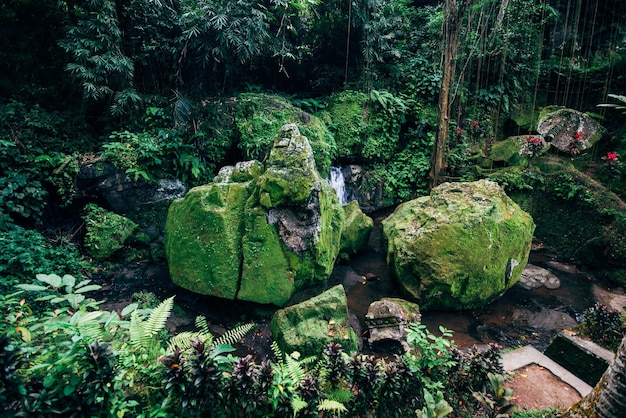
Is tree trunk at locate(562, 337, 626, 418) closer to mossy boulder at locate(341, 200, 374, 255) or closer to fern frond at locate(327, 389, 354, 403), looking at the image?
fern frond at locate(327, 389, 354, 403)

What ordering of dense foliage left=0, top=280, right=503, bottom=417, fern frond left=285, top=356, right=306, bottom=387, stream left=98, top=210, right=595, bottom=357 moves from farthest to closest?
stream left=98, top=210, right=595, bottom=357 → fern frond left=285, top=356, right=306, bottom=387 → dense foliage left=0, top=280, right=503, bottom=417

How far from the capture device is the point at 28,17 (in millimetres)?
7223

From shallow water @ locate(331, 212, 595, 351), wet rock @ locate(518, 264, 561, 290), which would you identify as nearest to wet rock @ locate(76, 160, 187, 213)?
shallow water @ locate(331, 212, 595, 351)

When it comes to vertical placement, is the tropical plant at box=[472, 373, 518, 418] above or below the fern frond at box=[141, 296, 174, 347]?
below

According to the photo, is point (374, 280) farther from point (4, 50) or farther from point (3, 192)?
point (4, 50)

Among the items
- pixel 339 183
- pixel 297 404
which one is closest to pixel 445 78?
pixel 339 183

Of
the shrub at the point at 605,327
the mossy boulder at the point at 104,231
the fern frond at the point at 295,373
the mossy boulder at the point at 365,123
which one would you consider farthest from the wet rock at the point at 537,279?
the mossy boulder at the point at 104,231

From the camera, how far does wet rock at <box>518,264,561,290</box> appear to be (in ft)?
22.7

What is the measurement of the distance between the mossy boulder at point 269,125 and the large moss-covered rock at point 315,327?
488cm

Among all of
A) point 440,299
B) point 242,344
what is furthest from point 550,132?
point 242,344

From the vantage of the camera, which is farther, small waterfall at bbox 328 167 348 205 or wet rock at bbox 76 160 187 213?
small waterfall at bbox 328 167 348 205

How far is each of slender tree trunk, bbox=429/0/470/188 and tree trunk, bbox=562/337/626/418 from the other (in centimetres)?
804

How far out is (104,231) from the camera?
22.9 ft

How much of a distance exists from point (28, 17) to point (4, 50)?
0.93 m
